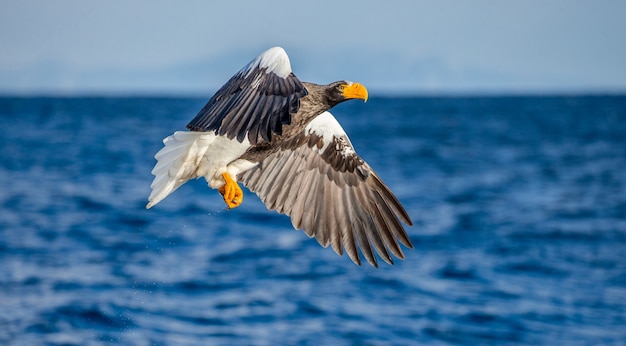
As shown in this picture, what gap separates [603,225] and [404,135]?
27.2m

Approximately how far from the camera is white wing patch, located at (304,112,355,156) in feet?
26.3

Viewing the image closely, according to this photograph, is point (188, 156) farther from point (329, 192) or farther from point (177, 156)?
point (329, 192)

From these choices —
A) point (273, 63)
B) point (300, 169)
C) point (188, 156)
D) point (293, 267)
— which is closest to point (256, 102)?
point (273, 63)

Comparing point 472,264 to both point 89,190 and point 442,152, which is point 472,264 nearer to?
point 89,190

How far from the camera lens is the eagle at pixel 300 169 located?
21.6ft

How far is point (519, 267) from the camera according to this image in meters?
16.8

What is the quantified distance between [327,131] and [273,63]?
5.26 ft

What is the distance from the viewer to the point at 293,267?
16.2 meters

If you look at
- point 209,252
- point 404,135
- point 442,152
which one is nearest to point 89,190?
point 209,252

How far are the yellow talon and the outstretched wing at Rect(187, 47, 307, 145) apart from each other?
96 centimetres

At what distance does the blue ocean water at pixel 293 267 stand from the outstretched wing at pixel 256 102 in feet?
20.7

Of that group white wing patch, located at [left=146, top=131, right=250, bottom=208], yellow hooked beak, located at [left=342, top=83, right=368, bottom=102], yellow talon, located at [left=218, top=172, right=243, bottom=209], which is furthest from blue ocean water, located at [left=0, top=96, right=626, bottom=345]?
yellow hooked beak, located at [left=342, top=83, right=368, bottom=102]

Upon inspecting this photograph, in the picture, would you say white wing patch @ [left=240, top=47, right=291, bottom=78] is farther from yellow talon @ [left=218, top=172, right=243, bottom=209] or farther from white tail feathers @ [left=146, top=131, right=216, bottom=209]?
yellow talon @ [left=218, top=172, right=243, bottom=209]

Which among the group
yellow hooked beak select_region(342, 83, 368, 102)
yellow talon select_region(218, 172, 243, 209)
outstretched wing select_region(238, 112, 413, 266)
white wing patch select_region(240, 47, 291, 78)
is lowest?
yellow talon select_region(218, 172, 243, 209)
